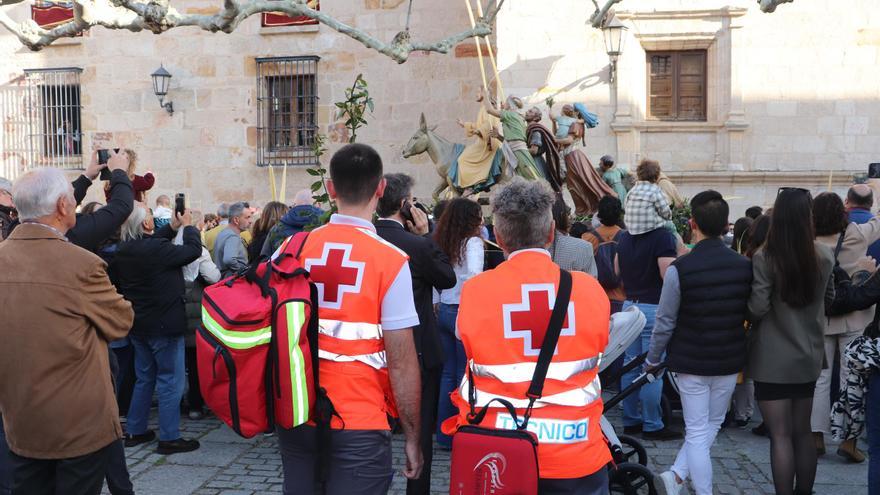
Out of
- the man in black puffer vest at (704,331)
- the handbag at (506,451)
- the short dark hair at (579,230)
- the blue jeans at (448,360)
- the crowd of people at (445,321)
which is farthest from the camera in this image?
the short dark hair at (579,230)

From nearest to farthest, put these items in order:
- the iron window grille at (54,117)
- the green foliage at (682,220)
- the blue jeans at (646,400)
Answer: the blue jeans at (646,400) → the green foliage at (682,220) → the iron window grille at (54,117)

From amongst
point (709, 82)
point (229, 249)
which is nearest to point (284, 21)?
point (709, 82)

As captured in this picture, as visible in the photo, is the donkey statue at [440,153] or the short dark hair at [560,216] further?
Answer: the donkey statue at [440,153]

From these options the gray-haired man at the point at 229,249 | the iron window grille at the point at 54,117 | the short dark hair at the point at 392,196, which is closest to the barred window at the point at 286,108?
the iron window grille at the point at 54,117

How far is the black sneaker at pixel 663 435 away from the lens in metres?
6.70

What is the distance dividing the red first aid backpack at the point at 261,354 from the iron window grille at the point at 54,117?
1864 centimetres

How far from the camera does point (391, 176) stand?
15.8ft

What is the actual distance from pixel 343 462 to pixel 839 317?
453 centimetres

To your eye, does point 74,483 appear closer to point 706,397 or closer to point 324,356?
point 324,356

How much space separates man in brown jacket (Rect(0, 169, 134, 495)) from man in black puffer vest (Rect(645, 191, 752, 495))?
2.88 metres

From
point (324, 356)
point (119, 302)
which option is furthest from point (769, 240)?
point (119, 302)

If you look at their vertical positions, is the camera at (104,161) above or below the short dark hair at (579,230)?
above

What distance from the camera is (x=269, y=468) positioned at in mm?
6000

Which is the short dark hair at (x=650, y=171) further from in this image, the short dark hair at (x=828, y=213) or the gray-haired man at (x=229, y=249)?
the gray-haired man at (x=229, y=249)
